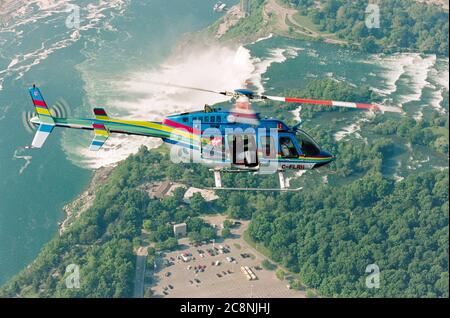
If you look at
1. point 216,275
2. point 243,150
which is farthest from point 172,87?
point 243,150

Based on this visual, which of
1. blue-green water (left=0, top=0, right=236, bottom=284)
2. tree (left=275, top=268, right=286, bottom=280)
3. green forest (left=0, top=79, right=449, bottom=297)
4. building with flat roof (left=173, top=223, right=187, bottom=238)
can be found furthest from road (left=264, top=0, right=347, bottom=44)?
tree (left=275, top=268, right=286, bottom=280)

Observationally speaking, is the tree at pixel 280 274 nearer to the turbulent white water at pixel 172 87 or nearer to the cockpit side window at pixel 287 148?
the turbulent white water at pixel 172 87

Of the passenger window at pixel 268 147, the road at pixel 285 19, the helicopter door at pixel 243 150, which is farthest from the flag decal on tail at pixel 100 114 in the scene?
the road at pixel 285 19

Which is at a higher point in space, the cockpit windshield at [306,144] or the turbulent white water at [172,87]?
the cockpit windshield at [306,144]

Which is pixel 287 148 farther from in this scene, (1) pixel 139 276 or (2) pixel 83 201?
(2) pixel 83 201

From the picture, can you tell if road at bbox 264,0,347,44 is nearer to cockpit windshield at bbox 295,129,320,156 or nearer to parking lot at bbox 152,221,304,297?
parking lot at bbox 152,221,304,297

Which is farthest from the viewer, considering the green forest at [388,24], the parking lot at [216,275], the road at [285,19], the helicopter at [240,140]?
the road at [285,19]
